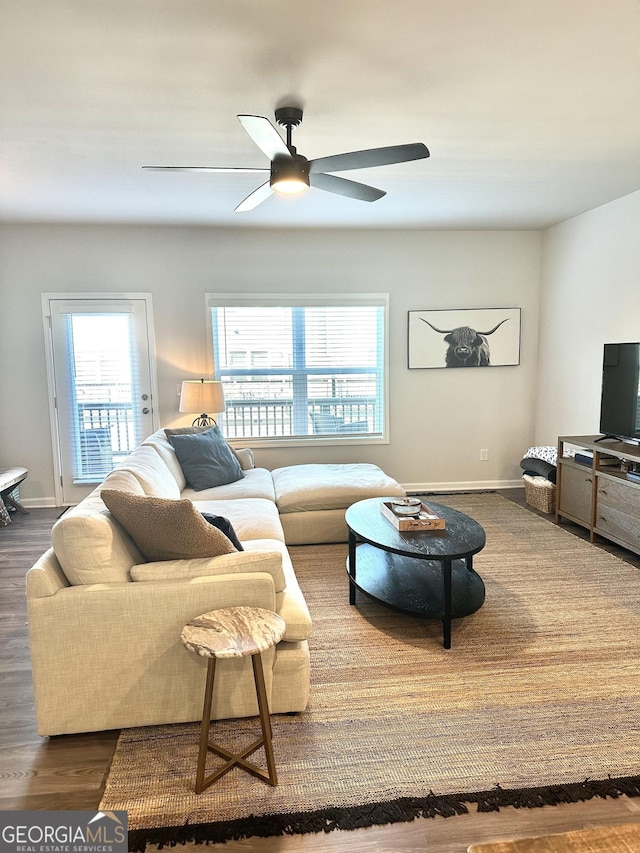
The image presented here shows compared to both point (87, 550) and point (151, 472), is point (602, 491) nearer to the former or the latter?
point (151, 472)

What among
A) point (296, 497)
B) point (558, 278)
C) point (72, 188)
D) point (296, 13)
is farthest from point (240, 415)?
point (296, 13)

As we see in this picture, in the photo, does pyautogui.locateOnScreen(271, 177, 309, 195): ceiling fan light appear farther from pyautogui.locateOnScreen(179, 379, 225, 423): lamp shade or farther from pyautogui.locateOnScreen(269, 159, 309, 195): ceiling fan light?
pyautogui.locateOnScreen(179, 379, 225, 423): lamp shade

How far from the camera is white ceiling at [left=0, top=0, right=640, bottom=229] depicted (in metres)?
1.93

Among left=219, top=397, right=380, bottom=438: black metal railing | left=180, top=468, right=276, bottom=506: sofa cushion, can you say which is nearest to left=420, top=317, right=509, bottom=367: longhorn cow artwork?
left=219, top=397, right=380, bottom=438: black metal railing

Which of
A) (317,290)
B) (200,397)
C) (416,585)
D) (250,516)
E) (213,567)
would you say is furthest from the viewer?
(317,290)

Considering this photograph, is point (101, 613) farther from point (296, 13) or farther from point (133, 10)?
point (296, 13)

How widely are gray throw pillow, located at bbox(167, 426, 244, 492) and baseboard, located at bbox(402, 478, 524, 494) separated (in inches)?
85.2

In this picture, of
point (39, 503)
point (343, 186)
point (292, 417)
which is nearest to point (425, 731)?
point (343, 186)

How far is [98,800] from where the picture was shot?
1686 mm

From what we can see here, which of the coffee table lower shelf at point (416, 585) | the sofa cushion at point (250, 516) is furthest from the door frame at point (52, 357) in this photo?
the coffee table lower shelf at point (416, 585)

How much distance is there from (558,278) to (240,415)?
3.47 metres

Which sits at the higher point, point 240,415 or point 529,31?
point 529,31

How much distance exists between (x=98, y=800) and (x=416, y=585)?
1811 millimetres

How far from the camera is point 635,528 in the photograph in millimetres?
3562
